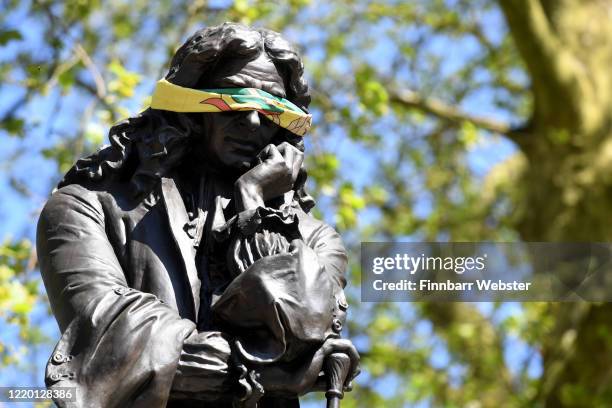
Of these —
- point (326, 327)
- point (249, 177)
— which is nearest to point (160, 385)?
point (326, 327)

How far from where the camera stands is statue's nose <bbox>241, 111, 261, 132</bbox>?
447 centimetres

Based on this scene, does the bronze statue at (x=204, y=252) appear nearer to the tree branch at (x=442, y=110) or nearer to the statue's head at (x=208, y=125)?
the statue's head at (x=208, y=125)

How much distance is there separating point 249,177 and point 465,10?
1113 centimetres

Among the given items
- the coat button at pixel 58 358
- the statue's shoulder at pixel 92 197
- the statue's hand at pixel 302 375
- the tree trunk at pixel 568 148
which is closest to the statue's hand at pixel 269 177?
the statue's shoulder at pixel 92 197

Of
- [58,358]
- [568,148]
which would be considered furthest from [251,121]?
[568,148]

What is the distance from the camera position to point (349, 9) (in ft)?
47.0

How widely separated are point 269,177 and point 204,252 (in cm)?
32

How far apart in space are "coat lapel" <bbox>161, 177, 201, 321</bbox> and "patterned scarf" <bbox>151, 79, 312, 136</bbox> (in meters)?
0.25

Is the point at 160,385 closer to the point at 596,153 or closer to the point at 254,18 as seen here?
the point at 254,18

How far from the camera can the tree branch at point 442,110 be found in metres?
14.3

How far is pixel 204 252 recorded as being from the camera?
4.32 meters

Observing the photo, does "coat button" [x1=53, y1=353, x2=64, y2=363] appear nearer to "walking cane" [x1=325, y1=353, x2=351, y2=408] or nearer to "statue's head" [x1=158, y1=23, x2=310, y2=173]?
"walking cane" [x1=325, y1=353, x2=351, y2=408]

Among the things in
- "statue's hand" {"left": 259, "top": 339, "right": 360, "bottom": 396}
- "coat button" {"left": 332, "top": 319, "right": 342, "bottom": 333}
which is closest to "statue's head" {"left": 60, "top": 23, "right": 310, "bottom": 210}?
"coat button" {"left": 332, "top": 319, "right": 342, "bottom": 333}

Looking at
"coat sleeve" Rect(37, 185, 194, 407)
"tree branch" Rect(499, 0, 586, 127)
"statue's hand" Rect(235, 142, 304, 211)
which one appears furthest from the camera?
"tree branch" Rect(499, 0, 586, 127)
